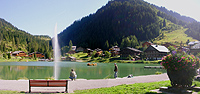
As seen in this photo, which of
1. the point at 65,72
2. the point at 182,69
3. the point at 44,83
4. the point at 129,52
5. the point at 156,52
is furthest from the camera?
the point at 129,52

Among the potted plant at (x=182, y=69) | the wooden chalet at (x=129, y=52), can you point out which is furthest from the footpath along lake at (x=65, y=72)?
the wooden chalet at (x=129, y=52)

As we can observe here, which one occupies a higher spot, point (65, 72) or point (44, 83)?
point (44, 83)

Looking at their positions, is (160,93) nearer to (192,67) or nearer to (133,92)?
(133,92)

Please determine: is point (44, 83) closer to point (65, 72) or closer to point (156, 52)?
point (65, 72)

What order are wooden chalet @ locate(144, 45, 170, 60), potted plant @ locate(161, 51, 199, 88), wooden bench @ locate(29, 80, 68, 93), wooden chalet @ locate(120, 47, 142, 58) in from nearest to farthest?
1. potted plant @ locate(161, 51, 199, 88)
2. wooden bench @ locate(29, 80, 68, 93)
3. wooden chalet @ locate(144, 45, 170, 60)
4. wooden chalet @ locate(120, 47, 142, 58)

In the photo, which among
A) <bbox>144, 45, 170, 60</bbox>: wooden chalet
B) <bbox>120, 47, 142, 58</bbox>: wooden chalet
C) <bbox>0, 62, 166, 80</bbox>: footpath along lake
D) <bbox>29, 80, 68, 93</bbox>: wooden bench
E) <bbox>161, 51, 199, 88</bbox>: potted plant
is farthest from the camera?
<bbox>120, 47, 142, 58</bbox>: wooden chalet

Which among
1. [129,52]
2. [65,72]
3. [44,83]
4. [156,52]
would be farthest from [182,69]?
[129,52]

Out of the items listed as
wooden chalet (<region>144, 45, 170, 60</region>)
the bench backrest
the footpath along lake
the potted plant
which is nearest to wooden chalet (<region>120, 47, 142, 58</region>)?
wooden chalet (<region>144, 45, 170, 60</region>)

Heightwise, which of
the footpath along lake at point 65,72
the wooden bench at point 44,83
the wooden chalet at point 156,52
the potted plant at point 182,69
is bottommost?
the footpath along lake at point 65,72

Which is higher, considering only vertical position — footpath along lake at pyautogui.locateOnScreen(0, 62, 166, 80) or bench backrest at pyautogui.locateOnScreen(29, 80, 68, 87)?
bench backrest at pyautogui.locateOnScreen(29, 80, 68, 87)

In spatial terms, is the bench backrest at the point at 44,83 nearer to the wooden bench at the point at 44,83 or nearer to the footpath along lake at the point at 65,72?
the wooden bench at the point at 44,83

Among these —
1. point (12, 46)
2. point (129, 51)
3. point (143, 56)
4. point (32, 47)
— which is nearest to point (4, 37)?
point (12, 46)

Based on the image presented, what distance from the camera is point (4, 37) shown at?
18825 cm

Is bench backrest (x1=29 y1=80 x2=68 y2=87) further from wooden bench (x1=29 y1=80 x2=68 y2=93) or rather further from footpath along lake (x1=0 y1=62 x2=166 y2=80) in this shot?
footpath along lake (x1=0 y1=62 x2=166 y2=80)
